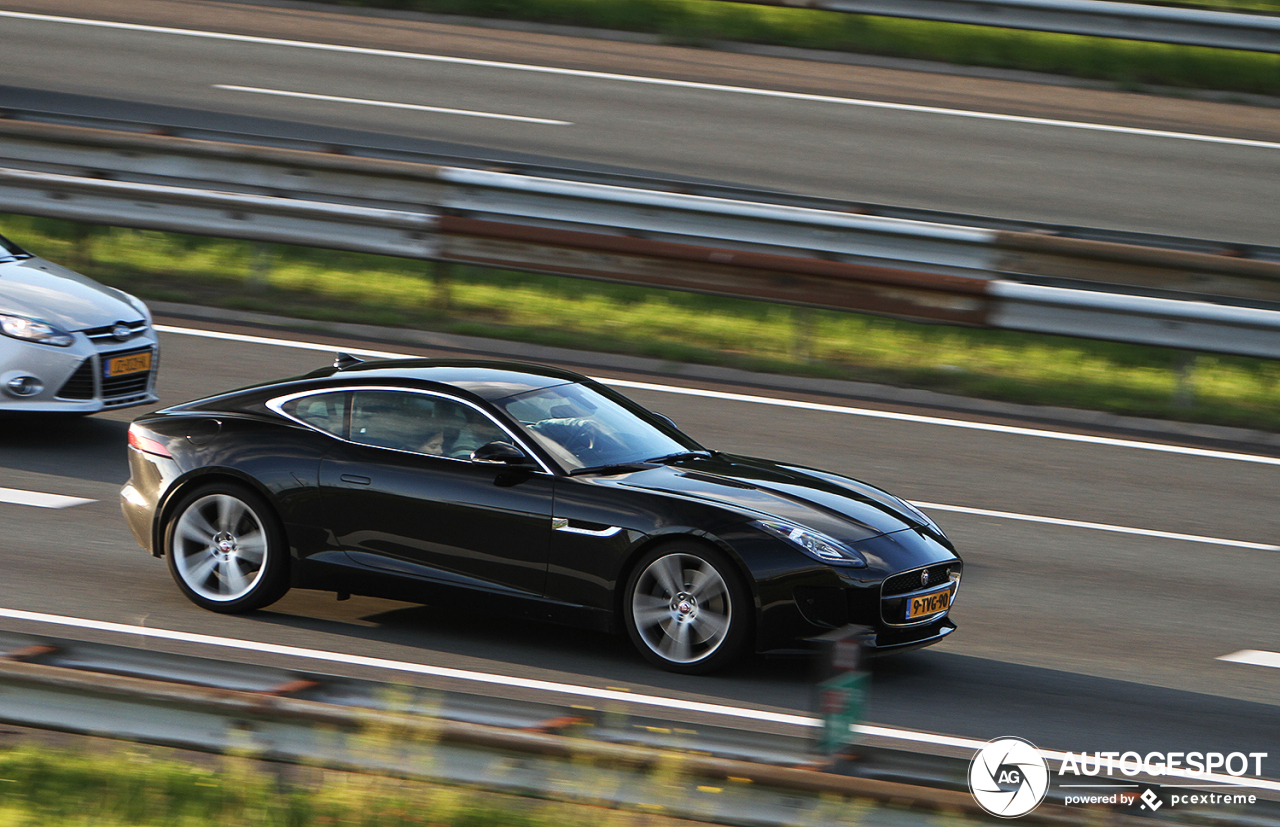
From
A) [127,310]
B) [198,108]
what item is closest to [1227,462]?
[127,310]

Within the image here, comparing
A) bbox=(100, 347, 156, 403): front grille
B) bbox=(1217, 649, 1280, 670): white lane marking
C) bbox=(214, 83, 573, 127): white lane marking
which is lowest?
bbox=(1217, 649, 1280, 670): white lane marking

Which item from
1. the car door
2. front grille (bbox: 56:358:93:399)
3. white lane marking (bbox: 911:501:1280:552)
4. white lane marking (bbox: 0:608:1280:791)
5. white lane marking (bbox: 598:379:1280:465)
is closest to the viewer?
white lane marking (bbox: 0:608:1280:791)

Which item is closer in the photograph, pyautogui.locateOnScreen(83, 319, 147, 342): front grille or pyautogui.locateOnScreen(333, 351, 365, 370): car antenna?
pyautogui.locateOnScreen(333, 351, 365, 370): car antenna

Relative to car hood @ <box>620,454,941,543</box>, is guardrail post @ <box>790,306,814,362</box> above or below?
above

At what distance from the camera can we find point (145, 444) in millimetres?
8539

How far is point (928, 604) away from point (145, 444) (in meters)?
4.30

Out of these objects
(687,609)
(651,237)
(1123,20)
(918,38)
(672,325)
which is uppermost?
(1123,20)

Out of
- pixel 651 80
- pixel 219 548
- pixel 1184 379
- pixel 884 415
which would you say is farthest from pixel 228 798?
pixel 651 80

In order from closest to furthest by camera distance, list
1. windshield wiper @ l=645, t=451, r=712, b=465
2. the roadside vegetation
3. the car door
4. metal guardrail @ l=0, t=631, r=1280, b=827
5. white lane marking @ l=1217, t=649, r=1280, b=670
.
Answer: metal guardrail @ l=0, t=631, r=1280, b=827 < the car door < white lane marking @ l=1217, t=649, r=1280, b=670 < windshield wiper @ l=645, t=451, r=712, b=465 < the roadside vegetation

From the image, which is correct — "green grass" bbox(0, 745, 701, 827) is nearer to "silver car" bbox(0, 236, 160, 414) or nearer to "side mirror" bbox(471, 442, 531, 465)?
"side mirror" bbox(471, 442, 531, 465)

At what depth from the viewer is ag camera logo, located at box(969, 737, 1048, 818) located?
177 inches

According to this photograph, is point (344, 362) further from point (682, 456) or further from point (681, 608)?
point (681, 608)

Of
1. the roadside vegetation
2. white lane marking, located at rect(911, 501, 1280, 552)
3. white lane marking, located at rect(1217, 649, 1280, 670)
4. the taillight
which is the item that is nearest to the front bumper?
the taillight

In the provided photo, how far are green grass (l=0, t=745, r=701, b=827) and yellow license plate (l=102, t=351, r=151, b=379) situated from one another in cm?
615
